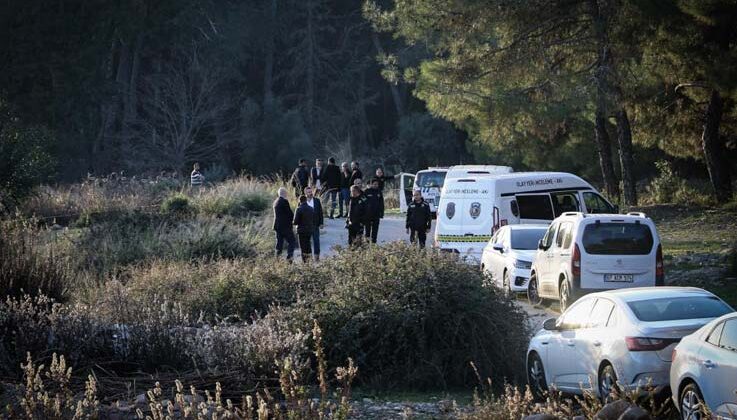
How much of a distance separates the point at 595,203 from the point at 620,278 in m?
7.87

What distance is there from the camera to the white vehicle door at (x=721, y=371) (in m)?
9.12

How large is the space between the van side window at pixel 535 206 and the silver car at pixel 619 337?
1342 cm

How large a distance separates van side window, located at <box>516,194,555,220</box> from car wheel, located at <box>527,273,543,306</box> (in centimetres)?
482

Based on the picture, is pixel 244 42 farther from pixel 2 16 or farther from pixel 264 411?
pixel 264 411

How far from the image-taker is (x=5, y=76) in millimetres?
48375

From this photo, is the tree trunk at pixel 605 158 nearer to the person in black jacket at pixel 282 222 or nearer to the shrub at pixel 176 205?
the shrub at pixel 176 205

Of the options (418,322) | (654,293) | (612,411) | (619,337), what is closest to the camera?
(612,411)

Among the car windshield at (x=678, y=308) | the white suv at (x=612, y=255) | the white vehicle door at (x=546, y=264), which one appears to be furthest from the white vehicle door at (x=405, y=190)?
the car windshield at (x=678, y=308)

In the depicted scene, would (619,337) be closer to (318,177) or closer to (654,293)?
(654,293)

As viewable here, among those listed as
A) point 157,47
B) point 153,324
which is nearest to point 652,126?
point 153,324

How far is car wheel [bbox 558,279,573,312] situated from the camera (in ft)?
63.7

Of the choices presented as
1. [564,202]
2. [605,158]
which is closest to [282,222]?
[564,202]

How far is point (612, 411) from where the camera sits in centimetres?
725

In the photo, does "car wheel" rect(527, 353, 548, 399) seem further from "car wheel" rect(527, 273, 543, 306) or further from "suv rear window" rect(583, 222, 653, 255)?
"car wheel" rect(527, 273, 543, 306)
